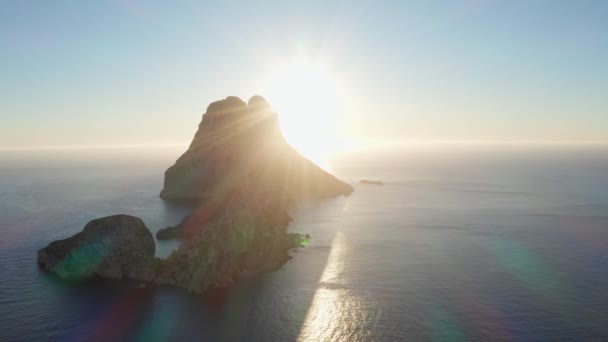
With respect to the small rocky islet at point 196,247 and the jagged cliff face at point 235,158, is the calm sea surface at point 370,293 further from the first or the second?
the jagged cliff face at point 235,158

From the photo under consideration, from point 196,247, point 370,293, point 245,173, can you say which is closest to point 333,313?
point 370,293

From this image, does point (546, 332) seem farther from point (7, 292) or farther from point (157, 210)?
point (157, 210)

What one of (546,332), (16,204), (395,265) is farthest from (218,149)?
(546,332)

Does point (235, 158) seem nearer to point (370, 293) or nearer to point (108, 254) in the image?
point (108, 254)

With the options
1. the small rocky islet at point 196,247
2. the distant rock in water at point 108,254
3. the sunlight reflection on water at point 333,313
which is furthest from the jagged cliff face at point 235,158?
the sunlight reflection on water at point 333,313

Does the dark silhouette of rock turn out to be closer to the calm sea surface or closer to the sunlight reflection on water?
the calm sea surface

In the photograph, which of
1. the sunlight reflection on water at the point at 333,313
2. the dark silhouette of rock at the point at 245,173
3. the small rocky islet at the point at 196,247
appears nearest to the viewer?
the sunlight reflection on water at the point at 333,313
